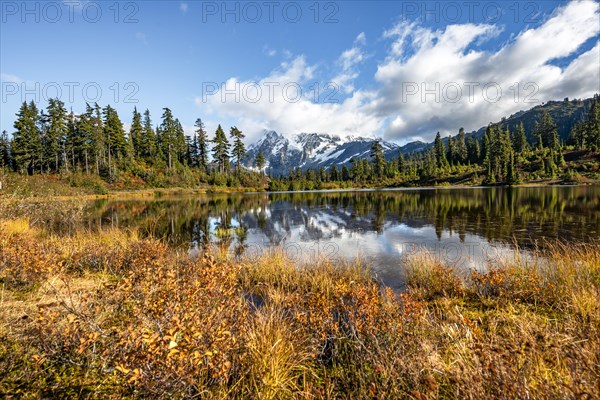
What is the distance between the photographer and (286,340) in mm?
4957

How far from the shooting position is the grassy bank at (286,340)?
3.02m

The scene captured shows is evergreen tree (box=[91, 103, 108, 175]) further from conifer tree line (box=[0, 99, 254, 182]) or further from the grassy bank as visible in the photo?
the grassy bank

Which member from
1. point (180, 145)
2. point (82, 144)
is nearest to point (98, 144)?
point (82, 144)

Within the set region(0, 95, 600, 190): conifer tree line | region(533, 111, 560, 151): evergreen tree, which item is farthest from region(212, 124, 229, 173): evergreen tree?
region(533, 111, 560, 151): evergreen tree

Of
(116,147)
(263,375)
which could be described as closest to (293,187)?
(116,147)

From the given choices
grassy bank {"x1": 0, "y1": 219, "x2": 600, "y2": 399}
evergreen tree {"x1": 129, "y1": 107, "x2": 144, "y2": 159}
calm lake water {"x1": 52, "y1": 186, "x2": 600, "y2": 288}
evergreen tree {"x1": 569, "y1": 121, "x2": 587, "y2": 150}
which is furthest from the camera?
evergreen tree {"x1": 569, "y1": 121, "x2": 587, "y2": 150}

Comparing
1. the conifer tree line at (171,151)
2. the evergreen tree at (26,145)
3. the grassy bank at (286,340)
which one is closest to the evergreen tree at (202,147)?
the conifer tree line at (171,151)

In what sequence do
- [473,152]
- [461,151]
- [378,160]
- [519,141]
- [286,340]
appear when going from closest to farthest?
1. [286,340]
2. [519,141]
3. [473,152]
4. [461,151]
5. [378,160]

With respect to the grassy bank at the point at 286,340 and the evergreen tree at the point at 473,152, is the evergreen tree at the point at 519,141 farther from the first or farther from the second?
the grassy bank at the point at 286,340

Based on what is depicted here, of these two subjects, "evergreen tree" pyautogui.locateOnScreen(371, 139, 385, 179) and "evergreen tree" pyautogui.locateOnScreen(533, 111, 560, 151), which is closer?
"evergreen tree" pyautogui.locateOnScreen(533, 111, 560, 151)

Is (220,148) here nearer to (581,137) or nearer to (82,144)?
(82,144)

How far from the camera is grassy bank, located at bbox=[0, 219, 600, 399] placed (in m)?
3.02

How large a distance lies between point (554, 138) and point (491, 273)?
437 ft

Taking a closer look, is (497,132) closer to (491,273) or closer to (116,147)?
(491,273)
